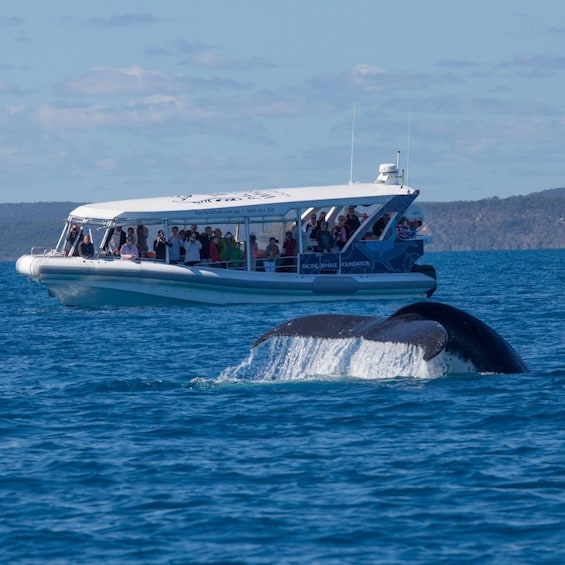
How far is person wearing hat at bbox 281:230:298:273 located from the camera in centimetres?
3603

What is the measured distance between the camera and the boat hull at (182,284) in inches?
1337

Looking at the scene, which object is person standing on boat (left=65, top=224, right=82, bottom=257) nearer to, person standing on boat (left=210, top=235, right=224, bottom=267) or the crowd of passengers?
the crowd of passengers

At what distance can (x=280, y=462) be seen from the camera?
13.3 metres

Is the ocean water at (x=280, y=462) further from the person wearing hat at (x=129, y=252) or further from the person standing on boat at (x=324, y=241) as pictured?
the person standing on boat at (x=324, y=241)

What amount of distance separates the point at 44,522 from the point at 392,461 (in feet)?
11.7

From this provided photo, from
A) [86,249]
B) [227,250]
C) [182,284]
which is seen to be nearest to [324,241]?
[227,250]

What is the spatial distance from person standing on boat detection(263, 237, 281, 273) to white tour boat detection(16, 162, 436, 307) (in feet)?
0.13

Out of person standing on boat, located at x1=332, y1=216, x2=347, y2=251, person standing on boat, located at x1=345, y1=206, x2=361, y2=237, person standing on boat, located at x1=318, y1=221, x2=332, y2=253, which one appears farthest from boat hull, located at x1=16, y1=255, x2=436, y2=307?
person standing on boat, located at x1=345, y1=206, x2=361, y2=237

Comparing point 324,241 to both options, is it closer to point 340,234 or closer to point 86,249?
point 340,234

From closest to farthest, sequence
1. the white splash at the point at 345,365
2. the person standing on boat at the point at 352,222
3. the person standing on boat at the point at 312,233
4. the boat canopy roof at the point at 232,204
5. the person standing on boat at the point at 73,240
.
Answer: the white splash at the point at 345,365, the boat canopy roof at the point at 232,204, the person standing on boat at the point at 73,240, the person standing on boat at the point at 352,222, the person standing on boat at the point at 312,233

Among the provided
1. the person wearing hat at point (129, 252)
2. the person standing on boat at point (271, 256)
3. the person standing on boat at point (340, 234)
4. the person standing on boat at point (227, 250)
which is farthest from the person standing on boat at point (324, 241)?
the person wearing hat at point (129, 252)

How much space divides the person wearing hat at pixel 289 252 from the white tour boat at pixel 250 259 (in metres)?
0.05

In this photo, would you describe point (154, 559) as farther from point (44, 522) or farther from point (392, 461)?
point (392, 461)

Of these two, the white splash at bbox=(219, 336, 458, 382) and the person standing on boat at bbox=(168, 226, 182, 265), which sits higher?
the person standing on boat at bbox=(168, 226, 182, 265)
